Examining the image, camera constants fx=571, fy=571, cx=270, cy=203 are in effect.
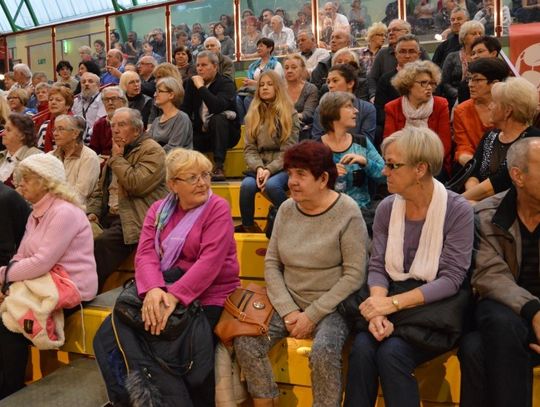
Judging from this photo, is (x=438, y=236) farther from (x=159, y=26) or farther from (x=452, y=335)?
(x=159, y=26)

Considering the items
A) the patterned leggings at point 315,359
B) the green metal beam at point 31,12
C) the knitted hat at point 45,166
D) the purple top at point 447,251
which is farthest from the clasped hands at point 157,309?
the green metal beam at point 31,12

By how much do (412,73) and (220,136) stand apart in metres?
1.76

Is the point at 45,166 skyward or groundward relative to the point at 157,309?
skyward

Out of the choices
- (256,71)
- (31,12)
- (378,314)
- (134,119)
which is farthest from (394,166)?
(31,12)

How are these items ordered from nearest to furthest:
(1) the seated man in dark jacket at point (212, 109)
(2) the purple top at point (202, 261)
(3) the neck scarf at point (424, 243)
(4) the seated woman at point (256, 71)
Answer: (3) the neck scarf at point (424, 243), (2) the purple top at point (202, 261), (1) the seated man in dark jacket at point (212, 109), (4) the seated woman at point (256, 71)

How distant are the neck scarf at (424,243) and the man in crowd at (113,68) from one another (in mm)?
5260

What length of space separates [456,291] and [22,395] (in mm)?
2040

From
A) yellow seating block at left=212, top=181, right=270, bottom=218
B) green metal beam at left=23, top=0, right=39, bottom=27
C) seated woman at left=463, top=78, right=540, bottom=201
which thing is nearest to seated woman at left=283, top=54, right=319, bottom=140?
yellow seating block at left=212, top=181, right=270, bottom=218

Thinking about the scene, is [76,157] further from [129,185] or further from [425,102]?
[425,102]

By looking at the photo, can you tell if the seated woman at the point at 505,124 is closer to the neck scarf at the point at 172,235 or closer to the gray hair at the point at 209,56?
the neck scarf at the point at 172,235

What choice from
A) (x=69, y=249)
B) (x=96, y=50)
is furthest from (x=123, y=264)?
(x=96, y=50)

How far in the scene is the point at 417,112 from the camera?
12.4 feet

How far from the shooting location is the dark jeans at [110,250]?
3.57 metres

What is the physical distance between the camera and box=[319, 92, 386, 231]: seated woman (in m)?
3.27
